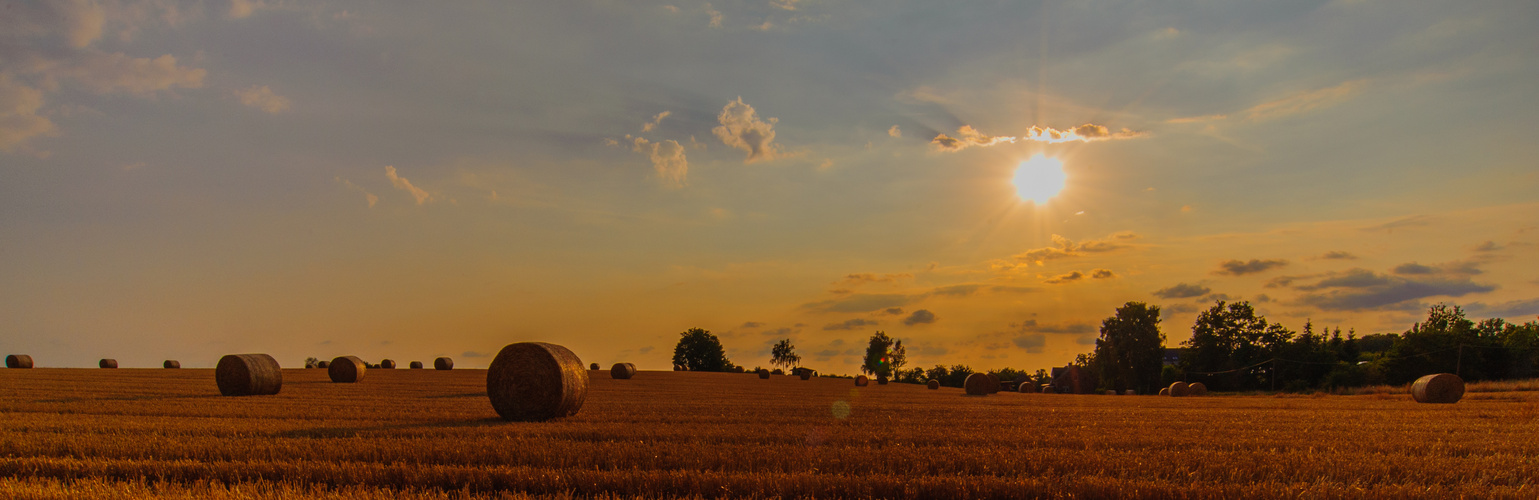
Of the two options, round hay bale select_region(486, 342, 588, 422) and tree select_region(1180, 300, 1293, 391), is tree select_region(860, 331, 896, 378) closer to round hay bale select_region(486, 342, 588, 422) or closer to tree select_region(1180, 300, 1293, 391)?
tree select_region(1180, 300, 1293, 391)

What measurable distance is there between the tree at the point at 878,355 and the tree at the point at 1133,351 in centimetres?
→ 5135

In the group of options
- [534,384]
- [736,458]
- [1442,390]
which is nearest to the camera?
[736,458]

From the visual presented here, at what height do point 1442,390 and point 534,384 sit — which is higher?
point 534,384

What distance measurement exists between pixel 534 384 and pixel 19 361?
56.2 metres

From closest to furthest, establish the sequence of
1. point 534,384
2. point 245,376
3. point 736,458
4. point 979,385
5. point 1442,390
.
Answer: point 736,458, point 534,384, point 245,376, point 1442,390, point 979,385

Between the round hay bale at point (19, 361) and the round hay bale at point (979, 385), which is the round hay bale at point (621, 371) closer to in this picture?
the round hay bale at point (979, 385)

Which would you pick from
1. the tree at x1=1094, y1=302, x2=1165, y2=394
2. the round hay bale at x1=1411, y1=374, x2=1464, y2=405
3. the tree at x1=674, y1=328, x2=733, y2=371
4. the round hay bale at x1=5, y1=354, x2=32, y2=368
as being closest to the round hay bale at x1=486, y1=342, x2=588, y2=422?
the round hay bale at x1=1411, y1=374, x2=1464, y2=405

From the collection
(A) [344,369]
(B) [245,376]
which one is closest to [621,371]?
(A) [344,369]

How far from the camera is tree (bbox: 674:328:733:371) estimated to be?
4154 inches

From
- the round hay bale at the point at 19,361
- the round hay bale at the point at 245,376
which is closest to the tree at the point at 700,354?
the round hay bale at the point at 19,361

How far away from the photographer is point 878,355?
133m

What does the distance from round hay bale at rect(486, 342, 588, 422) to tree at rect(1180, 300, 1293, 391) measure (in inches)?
2638

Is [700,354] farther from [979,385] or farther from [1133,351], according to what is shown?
[979,385]

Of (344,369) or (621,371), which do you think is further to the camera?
(621,371)
